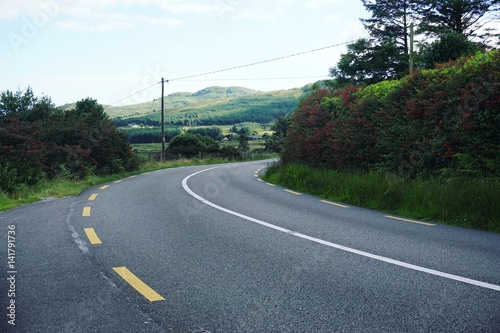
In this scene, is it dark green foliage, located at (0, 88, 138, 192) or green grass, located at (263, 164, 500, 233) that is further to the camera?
dark green foliage, located at (0, 88, 138, 192)

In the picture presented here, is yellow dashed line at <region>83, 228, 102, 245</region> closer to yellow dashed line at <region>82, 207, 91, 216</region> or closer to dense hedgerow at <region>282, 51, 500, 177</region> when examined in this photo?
yellow dashed line at <region>82, 207, 91, 216</region>

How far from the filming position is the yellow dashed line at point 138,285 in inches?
163

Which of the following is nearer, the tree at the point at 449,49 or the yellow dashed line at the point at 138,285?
the yellow dashed line at the point at 138,285

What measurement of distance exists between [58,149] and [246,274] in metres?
15.4

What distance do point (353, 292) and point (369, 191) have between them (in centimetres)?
665

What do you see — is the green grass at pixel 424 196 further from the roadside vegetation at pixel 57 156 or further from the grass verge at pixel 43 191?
the roadside vegetation at pixel 57 156

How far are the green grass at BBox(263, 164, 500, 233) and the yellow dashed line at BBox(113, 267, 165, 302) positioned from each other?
19.8 feet

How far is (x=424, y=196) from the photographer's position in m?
9.12

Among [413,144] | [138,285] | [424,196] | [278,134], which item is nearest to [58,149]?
[413,144]

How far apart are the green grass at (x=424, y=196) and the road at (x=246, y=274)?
564mm

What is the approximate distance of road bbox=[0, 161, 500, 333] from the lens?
11.9 ft

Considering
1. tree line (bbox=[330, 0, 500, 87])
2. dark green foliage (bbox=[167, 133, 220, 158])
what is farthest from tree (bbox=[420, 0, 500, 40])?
dark green foliage (bbox=[167, 133, 220, 158])

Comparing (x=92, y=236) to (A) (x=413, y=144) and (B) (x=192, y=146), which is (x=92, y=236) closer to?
(A) (x=413, y=144)

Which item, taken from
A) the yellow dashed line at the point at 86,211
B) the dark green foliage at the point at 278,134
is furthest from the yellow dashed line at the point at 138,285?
the dark green foliage at the point at 278,134
